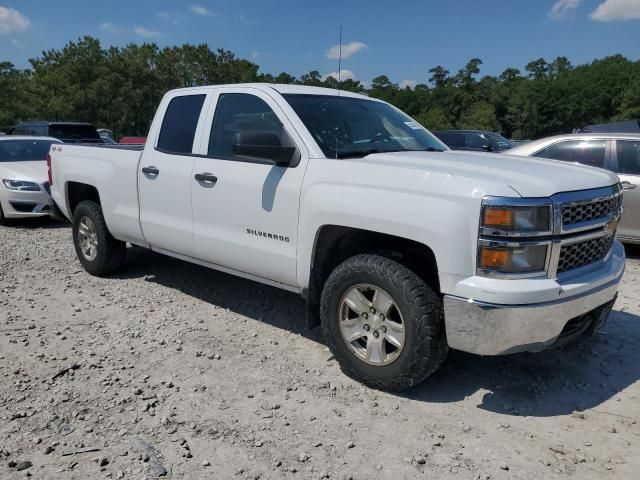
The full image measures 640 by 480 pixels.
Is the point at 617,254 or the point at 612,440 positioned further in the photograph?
the point at 617,254

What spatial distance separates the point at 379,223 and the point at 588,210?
3.96 feet

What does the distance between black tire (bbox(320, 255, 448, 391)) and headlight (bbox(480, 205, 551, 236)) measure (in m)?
0.55

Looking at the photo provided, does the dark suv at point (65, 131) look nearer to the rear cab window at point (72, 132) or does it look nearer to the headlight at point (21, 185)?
the rear cab window at point (72, 132)

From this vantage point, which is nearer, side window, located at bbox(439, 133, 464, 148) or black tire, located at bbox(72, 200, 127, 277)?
black tire, located at bbox(72, 200, 127, 277)

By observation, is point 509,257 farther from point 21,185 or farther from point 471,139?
point 471,139

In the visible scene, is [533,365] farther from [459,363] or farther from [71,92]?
[71,92]

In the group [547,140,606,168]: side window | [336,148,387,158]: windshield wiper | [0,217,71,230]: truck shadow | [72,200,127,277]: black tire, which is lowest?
[0,217,71,230]: truck shadow

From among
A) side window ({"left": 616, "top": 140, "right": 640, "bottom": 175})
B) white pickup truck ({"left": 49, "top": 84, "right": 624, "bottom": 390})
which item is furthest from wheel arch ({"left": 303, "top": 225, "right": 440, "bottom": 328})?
side window ({"left": 616, "top": 140, "right": 640, "bottom": 175})

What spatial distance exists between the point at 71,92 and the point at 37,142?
28.2 metres

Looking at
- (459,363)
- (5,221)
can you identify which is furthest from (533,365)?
(5,221)

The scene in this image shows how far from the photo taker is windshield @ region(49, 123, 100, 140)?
50.7 feet

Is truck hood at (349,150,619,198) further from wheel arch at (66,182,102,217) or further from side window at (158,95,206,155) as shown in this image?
wheel arch at (66,182,102,217)

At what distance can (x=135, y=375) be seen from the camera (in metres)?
3.67

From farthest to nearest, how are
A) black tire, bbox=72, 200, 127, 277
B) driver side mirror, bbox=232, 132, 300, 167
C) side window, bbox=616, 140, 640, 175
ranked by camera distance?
side window, bbox=616, 140, 640, 175
black tire, bbox=72, 200, 127, 277
driver side mirror, bbox=232, 132, 300, 167
